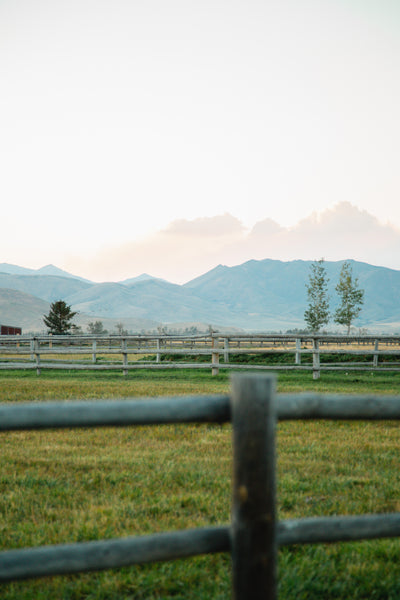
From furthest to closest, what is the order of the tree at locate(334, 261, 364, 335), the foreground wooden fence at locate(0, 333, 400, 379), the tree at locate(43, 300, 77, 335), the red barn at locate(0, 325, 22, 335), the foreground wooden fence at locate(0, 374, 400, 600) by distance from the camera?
1. the red barn at locate(0, 325, 22, 335)
2. the tree at locate(43, 300, 77, 335)
3. the tree at locate(334, 261, 364, 335)
4. the foreground wooden fence at locate(0, 333, 400, 379)
5. the foreground wooden fence at locate(0, 374, 400, 600)

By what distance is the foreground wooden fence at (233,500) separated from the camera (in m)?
1.96

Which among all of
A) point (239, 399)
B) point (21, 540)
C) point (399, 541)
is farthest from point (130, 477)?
point (239, 399)

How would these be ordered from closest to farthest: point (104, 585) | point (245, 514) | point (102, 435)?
1. point (245, 514)
2. point (104, 585)
3. point (102, 435)

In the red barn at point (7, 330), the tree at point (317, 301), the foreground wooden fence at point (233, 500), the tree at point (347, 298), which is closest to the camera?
the foreground wooden fence at point (233, 500)

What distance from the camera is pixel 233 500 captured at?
1.98 metres

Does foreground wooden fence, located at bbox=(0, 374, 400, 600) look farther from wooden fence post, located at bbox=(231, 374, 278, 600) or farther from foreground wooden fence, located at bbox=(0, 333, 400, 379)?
foreground wooden fence, located at bbox=(0, 333, 400, 379)

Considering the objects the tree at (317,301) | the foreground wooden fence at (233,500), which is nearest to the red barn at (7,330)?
the tree at (317,301)

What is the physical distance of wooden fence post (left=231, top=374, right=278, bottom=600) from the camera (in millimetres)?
1958

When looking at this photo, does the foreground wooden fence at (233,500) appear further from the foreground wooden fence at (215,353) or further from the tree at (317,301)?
the tree at (317,301)

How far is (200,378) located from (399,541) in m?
11.3

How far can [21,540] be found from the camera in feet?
11.1

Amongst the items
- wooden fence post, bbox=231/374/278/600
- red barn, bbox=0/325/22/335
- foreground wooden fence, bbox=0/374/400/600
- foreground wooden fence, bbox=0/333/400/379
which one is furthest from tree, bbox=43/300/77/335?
wooden fence post, bbox=231/374/278/600

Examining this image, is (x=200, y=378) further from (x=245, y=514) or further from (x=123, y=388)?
(x=245, y=514)

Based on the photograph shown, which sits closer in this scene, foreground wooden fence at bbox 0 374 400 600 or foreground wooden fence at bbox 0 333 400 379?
foreground wooden fence at bbox 0 374 400 600
